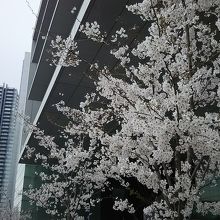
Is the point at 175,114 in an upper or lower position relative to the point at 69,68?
lower

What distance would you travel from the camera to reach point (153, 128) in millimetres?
5398

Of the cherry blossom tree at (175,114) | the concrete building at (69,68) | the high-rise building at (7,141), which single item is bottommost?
the cherry blossom tree at (175,114)

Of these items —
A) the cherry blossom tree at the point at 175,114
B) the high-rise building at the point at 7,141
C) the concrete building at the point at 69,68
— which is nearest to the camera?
the cherry blossom tree at the point at 175,114

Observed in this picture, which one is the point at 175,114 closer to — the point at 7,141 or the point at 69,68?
the point at 69,68

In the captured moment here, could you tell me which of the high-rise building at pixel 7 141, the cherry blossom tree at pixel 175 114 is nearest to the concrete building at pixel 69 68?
the cherry blossom tree at pixel 175 114

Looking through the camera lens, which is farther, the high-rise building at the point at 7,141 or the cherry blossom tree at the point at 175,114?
the high-rise building at the point at 7,141

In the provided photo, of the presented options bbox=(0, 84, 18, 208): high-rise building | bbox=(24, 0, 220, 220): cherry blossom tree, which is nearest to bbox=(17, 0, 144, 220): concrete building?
bbox=(24, 0, 220, 220): cherry blossom tree

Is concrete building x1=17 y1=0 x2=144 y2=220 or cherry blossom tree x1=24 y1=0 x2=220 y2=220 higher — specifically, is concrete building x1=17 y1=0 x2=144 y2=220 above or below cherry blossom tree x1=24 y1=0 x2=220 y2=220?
above

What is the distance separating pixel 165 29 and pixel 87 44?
5648 millimetres

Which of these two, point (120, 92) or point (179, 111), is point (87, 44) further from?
point (179, 111)

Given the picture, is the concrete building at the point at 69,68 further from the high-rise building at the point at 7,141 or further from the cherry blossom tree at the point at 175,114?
the high-rise building at the point at 7,141

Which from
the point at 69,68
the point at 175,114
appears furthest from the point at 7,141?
the point at 175,114

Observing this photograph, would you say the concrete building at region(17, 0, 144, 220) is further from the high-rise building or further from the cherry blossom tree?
the high-rise building

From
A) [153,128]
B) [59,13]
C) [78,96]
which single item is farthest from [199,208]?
[59,13]
